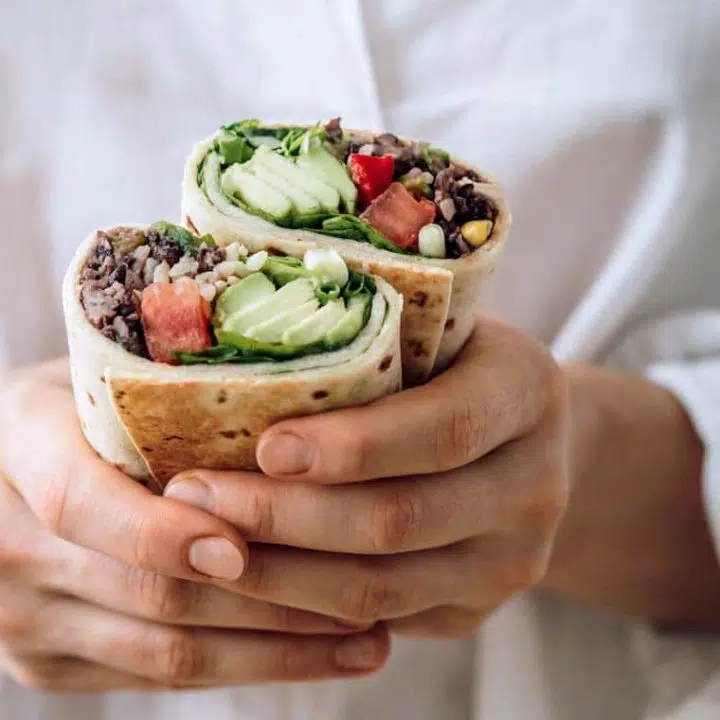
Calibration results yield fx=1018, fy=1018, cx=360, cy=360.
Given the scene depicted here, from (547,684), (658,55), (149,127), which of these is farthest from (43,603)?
(658,55)

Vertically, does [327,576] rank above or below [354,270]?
below

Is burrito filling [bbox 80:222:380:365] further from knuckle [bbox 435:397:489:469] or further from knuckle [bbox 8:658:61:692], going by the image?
knuckle [bbox 8:658:61:692]

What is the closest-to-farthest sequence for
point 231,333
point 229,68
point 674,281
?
point 231,333
point 229,68
point 674,281

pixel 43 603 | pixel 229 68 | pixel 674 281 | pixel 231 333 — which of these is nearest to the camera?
pixel 231 333

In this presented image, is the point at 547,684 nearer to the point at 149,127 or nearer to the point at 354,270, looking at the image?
the point at 354,270

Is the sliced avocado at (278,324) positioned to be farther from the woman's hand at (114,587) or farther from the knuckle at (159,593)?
the knuckle at (159,593)

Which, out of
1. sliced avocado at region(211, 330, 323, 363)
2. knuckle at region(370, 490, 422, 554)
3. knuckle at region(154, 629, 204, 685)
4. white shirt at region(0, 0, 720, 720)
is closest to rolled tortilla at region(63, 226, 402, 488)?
sliced avocado at region(211, 330, 323, 363)

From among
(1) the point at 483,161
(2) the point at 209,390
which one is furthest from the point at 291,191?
(1) the point at 483,161
